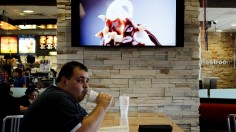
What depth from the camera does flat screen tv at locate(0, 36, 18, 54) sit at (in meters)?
11.7

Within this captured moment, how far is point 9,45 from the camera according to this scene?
11.8 metres

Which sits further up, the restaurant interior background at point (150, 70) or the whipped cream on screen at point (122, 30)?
the whipped cream on screen at point (122, 30)

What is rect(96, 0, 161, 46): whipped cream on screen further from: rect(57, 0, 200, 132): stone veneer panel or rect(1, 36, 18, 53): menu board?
rect(1, 36, 18, 53): menu board

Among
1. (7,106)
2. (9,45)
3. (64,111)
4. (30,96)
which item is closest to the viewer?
(64,111)

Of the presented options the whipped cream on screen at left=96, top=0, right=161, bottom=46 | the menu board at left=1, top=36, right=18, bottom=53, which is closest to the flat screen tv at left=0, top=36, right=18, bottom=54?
the menu board at left=1, top=36, right=18, bottom=53

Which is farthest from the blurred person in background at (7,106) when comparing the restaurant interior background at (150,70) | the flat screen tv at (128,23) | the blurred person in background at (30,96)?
the flat screen tv at (128,23)

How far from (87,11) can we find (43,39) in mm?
8353

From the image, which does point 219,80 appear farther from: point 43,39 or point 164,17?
point 164,17

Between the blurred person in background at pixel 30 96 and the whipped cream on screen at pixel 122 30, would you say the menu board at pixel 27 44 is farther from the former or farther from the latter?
the whipped cream on screen at pixel 122 30

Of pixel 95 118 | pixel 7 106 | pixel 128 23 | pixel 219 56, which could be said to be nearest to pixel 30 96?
pixel 7 106

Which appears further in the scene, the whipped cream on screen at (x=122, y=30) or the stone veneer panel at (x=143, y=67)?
the stone veneer panel at (x=143, y=67)

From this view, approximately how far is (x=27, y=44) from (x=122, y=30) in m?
8.61

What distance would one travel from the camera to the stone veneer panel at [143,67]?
156 inches

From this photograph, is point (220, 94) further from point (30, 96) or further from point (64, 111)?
point (64, 111)
